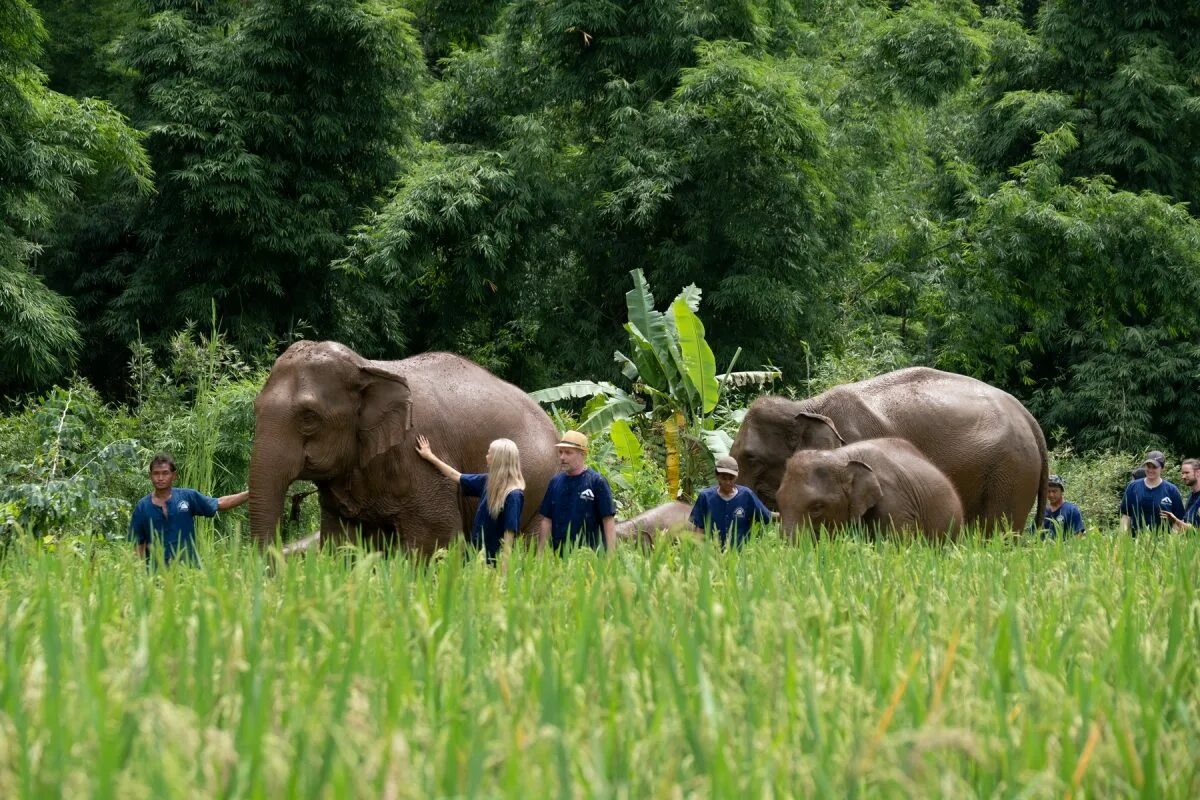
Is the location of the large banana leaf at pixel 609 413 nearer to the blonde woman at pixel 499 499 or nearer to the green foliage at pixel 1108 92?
the blonde woman at pixel 499 499

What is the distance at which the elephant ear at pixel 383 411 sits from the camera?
870 centimetres

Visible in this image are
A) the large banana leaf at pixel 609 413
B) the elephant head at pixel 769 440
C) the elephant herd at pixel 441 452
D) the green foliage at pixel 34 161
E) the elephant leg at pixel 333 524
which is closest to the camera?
the elephant herd at pixel 441 452

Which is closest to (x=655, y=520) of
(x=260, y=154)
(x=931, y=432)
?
(x=931, y=432)

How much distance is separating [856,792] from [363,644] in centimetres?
123

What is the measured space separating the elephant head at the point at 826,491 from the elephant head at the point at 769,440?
4.75ft

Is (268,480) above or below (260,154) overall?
below

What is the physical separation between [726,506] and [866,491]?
1.21 meters

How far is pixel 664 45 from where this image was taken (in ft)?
69.8

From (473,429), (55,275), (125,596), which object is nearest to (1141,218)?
(473,429)

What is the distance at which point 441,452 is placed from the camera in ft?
29.9

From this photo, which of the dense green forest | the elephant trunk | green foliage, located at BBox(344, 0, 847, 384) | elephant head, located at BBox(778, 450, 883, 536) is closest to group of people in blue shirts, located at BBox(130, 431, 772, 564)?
the elephant trunk

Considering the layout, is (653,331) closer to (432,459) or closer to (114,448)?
(114,448)

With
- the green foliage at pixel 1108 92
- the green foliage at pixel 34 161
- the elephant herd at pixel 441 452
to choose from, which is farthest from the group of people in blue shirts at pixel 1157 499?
the green foliage at pixel 1108 92

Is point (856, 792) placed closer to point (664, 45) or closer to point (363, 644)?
point (363, 644)
